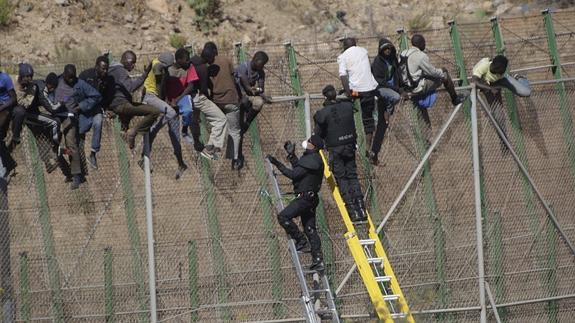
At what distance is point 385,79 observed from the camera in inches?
789

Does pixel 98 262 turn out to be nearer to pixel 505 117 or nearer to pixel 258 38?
pixel 505 117

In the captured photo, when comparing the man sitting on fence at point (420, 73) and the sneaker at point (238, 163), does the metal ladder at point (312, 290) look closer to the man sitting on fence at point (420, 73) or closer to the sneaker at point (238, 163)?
the sneaker at point (238, 163)

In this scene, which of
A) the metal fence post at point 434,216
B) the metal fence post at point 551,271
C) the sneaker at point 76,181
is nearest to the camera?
the sneaker at point 76,181

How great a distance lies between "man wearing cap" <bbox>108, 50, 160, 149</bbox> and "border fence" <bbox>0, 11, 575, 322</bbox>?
795 millimetres

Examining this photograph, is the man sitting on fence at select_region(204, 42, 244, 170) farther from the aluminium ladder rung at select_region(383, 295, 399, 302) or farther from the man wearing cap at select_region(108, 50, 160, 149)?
the aluminium ladder rung at select_region(383, 295, 399, 302)

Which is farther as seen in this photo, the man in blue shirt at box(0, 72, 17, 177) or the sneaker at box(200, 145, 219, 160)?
the sneaker at box(200, 145, 219, 160)

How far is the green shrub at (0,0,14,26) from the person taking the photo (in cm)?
2678

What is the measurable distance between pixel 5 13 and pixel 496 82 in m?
11.5

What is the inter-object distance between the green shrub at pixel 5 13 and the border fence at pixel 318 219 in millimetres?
5933

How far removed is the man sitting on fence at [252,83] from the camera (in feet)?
63.0

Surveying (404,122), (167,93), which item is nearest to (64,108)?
(167,93)

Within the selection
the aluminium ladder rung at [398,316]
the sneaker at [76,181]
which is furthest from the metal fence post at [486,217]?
the sneaker at [76,181]

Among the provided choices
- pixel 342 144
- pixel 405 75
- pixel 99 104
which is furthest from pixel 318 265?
pixel 99 104

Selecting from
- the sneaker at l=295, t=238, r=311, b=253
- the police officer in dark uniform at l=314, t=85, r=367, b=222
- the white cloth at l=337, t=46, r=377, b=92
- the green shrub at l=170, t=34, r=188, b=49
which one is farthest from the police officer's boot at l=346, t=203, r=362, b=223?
the green shrub at l=170, t=34, r=188, b=49
